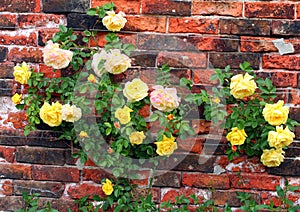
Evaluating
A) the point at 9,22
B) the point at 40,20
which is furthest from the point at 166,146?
the point at 9,22

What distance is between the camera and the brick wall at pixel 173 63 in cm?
184

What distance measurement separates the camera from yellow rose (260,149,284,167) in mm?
1812

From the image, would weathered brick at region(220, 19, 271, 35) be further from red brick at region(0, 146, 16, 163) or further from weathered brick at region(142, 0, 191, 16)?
red brick at region(0, 146, 16, 163)

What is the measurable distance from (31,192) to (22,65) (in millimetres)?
627

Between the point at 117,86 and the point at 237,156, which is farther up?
the point at 117,86

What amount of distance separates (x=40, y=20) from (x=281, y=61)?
1.14m

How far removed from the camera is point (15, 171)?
1.98 metres

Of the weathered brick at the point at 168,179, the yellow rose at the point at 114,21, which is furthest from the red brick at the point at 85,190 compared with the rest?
the yellow rose at the point at 114,21

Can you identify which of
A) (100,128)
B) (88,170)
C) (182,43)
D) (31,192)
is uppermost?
(182,43)

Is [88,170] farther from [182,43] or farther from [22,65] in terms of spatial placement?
[182,43]

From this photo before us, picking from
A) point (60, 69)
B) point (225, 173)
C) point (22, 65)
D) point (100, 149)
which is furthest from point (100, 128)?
point (225, 173)

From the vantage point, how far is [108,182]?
1891 millimetres

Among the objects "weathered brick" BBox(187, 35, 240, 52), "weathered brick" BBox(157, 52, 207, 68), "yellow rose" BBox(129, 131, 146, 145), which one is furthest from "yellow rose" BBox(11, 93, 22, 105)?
"weathered brick" BBox(187, 35, 240, 52)

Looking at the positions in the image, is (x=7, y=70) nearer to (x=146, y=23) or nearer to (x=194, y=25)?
(x=146, y=23)
